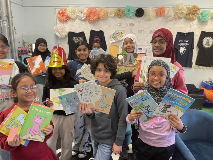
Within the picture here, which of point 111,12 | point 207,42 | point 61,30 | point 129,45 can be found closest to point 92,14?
point 111,12

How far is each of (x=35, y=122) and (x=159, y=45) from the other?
4.22ft

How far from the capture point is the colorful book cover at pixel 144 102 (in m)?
0.97

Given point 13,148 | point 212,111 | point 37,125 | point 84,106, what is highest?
point 84,106

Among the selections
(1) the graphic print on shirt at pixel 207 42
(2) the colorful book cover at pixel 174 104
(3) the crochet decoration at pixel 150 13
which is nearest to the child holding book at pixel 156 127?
(2) the colorful book cover at pixel 174 104

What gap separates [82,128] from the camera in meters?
2.05

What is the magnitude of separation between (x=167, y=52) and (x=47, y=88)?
1432mm

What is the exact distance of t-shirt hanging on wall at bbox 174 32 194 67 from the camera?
14.4 feet

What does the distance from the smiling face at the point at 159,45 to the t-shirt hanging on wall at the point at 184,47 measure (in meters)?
3.52

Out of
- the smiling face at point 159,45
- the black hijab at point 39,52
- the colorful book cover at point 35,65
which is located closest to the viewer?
the smiling face at point 159,45

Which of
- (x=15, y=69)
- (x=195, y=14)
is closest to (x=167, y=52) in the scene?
(x=15, y=69)

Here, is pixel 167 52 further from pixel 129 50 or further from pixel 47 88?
pixel 47 88

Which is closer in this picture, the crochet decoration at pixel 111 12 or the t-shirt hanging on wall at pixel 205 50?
the crochet decoration at pixel 111 12

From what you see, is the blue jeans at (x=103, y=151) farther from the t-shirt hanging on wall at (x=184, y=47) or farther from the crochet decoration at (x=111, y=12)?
the t-shirt hanging on wall at (x=184, y=47)

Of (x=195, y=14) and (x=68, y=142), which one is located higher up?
(x=195, y=14)
